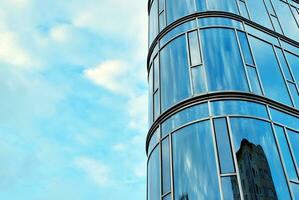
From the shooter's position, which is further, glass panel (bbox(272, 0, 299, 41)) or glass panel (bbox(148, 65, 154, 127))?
glass panel (bbox(272, 0, 299, 41))

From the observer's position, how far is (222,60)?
1273 cm

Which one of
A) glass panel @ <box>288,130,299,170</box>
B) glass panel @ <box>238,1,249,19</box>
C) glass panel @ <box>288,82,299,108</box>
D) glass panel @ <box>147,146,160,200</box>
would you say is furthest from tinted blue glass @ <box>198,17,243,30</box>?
glass panel @ <box>147,146,160,200</box>

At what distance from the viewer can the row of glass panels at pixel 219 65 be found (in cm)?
1249

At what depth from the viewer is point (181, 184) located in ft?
35.0

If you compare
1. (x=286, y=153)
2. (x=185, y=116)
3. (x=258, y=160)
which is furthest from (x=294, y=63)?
(x=258, y=160)

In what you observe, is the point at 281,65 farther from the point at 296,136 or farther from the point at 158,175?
the point at 158,175

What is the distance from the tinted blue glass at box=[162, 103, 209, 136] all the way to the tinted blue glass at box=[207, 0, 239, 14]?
5.17 metres

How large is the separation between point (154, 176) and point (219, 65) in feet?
15.5

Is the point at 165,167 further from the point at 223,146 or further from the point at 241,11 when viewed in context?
the point at 241,11

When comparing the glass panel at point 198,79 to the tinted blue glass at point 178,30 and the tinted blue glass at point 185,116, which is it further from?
the tinted blue glass at point 178,30

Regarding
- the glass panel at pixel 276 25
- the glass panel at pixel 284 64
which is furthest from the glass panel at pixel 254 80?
the glass panel at pixel 276 25

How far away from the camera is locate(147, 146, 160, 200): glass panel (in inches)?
471

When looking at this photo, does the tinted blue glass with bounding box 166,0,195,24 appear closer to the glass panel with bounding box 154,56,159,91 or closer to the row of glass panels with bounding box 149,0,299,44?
the row of glass panels with bounding box 149,0,299,44

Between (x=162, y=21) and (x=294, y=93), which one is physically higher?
Result: (x=162, y=21)
